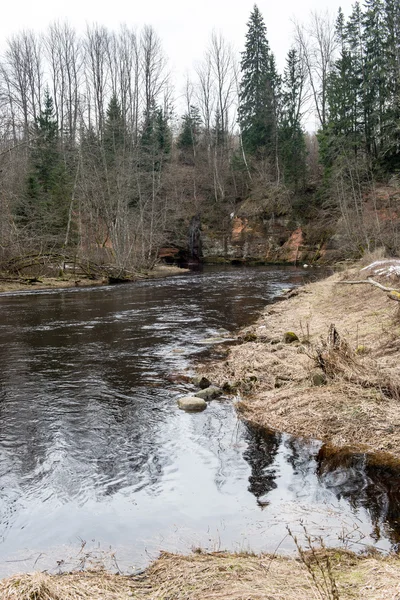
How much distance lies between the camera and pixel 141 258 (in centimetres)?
3616

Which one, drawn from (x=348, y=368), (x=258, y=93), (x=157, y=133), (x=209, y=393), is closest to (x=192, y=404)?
(x=209, y=393)

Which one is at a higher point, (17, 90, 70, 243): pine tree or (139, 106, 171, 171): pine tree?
(139, 106, 171, 171): pine tree

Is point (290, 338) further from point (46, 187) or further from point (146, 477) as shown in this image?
point (46, 187)

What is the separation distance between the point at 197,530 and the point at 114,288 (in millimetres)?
22718

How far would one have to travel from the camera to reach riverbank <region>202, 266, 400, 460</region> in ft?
21.4

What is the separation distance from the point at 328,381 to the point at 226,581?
4.78 metres

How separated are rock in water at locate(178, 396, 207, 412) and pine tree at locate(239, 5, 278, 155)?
162 ft

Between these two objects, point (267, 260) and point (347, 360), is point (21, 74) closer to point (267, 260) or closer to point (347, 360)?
point (267, 260)

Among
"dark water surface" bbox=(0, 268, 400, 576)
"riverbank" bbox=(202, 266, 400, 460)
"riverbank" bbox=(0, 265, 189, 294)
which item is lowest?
"dark water surface" bbox=(0, 268, 400, 576)

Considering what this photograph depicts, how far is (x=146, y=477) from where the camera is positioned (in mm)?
5719

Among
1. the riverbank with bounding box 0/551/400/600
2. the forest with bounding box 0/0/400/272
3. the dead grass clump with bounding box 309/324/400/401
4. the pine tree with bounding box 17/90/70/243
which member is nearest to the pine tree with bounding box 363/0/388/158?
the forest with bounding box 0/0/400/272

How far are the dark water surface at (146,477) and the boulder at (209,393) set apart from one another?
15.0 inches

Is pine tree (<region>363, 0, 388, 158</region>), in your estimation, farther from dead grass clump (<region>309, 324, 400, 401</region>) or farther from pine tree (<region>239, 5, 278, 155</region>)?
dead grass clump (<region>309, 324, 400, 401</region>)

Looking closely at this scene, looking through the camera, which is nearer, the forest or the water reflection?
the water reflection
